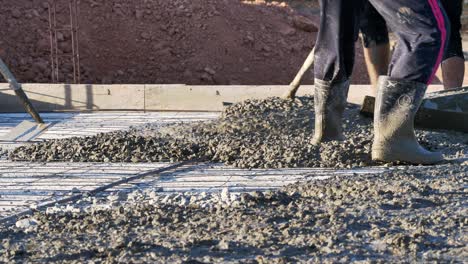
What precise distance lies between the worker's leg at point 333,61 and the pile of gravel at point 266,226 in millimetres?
786

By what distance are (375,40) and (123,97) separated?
109 inches

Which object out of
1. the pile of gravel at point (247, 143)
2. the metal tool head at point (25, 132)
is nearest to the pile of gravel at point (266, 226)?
the pile of gravel at point (247, 143)

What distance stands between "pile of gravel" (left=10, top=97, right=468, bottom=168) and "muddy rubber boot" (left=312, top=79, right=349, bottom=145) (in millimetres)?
62

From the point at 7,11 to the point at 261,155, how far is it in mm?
9376

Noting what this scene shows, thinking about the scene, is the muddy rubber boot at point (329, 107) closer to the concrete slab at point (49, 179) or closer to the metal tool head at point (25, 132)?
the concrete slab at point (49, 179)

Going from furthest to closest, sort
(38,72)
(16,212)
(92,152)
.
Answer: (38,72), (92,152), (16,212)

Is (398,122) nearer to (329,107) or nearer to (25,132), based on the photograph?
(329,107)

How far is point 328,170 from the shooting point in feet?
14.3

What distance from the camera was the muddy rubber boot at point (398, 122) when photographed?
4133mm

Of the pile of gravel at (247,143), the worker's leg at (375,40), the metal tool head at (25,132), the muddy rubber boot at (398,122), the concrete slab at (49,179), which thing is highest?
the worker's leg at (375,40)

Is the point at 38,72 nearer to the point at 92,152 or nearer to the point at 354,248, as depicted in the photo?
the point at 92,152

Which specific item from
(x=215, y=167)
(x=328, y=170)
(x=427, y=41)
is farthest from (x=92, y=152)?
(x=427, y=41)

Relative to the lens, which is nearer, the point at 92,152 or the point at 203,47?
the point at 92,152

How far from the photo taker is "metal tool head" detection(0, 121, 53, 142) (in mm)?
6139
